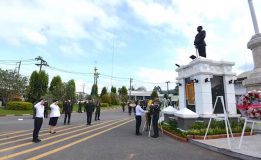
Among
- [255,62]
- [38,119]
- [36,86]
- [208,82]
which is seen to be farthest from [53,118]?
[36,86]

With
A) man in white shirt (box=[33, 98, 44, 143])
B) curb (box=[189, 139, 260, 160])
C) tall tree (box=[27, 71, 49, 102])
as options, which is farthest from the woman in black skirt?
tall tree (box=[27, 71, 49, 102])

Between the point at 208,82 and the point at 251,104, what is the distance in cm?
425

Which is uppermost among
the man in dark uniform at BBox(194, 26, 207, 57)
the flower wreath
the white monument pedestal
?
the man in dark uniform at BBox(194, 26, 207, 57)

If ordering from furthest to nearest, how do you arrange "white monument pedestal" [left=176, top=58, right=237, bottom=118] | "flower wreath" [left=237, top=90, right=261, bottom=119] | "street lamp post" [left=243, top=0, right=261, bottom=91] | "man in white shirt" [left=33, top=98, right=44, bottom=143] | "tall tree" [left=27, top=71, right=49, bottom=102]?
"tall tree" [left=27, top=71, right=49, bottom=102] < "street lamp post" [left=243, top=0, right=261, bottom=91] < "white monument pedestal" [left=176, top=58, right=237, bottom=118] < "man in white shirt" [left=33, top=98, right=44, bottom=143] < "flower wreath" [left=237, top=90, right=261, bottom=119]

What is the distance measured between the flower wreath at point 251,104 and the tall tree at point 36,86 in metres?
36.6

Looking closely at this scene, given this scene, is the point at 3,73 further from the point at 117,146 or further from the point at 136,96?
the point at 136,96

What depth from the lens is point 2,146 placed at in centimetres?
791

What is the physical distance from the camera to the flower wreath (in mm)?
6957

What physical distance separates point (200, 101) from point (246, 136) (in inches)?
106

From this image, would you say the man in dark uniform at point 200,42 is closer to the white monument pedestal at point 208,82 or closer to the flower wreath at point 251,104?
the white monument pedestal at point 208,82

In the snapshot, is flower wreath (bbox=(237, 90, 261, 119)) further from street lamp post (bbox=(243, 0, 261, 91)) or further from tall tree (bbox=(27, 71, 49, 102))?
tall tree (bbox=(27, 71, 49, 102))

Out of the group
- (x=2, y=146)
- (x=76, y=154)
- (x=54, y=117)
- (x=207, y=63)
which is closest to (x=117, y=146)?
(x=76, y=154)

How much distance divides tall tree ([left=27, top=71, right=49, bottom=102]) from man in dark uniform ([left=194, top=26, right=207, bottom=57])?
32.2 metres

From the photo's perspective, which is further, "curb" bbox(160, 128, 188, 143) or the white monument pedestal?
the white monument pedestal
